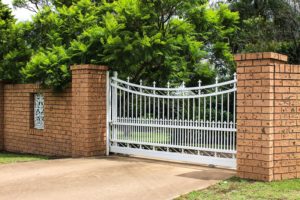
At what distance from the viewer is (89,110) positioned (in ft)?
29.2

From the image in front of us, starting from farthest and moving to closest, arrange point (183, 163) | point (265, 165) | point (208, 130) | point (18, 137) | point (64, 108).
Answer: point (18, 137), point (64, 108), point (183, 163), point (208, 130), point (265, 165)

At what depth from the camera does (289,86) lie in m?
6.24

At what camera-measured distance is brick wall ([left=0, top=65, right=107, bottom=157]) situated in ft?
29.4

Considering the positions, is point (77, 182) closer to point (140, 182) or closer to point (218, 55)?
point (140, 182)

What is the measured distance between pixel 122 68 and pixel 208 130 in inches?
111

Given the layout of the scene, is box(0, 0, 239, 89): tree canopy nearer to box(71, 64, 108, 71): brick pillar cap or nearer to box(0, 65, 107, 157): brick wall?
box(71, 64, 108, 71): brick pillar cap

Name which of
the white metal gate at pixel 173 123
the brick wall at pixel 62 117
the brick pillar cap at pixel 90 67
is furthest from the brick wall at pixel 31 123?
A: the white metal gate at pixel 173 123

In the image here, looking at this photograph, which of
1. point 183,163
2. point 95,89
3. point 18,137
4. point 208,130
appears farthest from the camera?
point 18,137

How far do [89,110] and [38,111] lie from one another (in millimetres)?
2701

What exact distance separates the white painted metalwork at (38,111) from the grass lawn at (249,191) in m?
6.26

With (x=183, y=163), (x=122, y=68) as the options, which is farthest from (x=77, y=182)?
(x=122, y=68)

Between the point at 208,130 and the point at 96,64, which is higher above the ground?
the point at 96,64

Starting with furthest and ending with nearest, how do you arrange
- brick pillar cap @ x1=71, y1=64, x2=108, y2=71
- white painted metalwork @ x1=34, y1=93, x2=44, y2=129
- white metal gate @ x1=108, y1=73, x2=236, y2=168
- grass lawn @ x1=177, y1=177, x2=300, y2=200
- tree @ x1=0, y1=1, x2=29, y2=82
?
1. tree @ x1=0, y1=1, x2=29, y2=82
2. white painted metalwork @ x1=34, y1=93, x2=44, y2=129
3. brick pillar cap @ x1=71, y1=64, x2=108, y2=71
4. white metal gate @ x1=108, y1=73, x2=236, y2=168
5. grass lawn @ x1=177, y1=177, x2=300, y2=200

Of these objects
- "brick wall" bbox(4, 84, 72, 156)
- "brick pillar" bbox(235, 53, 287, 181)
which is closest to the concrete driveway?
"brick pillar" bbox(235, 53, 287, 181)
